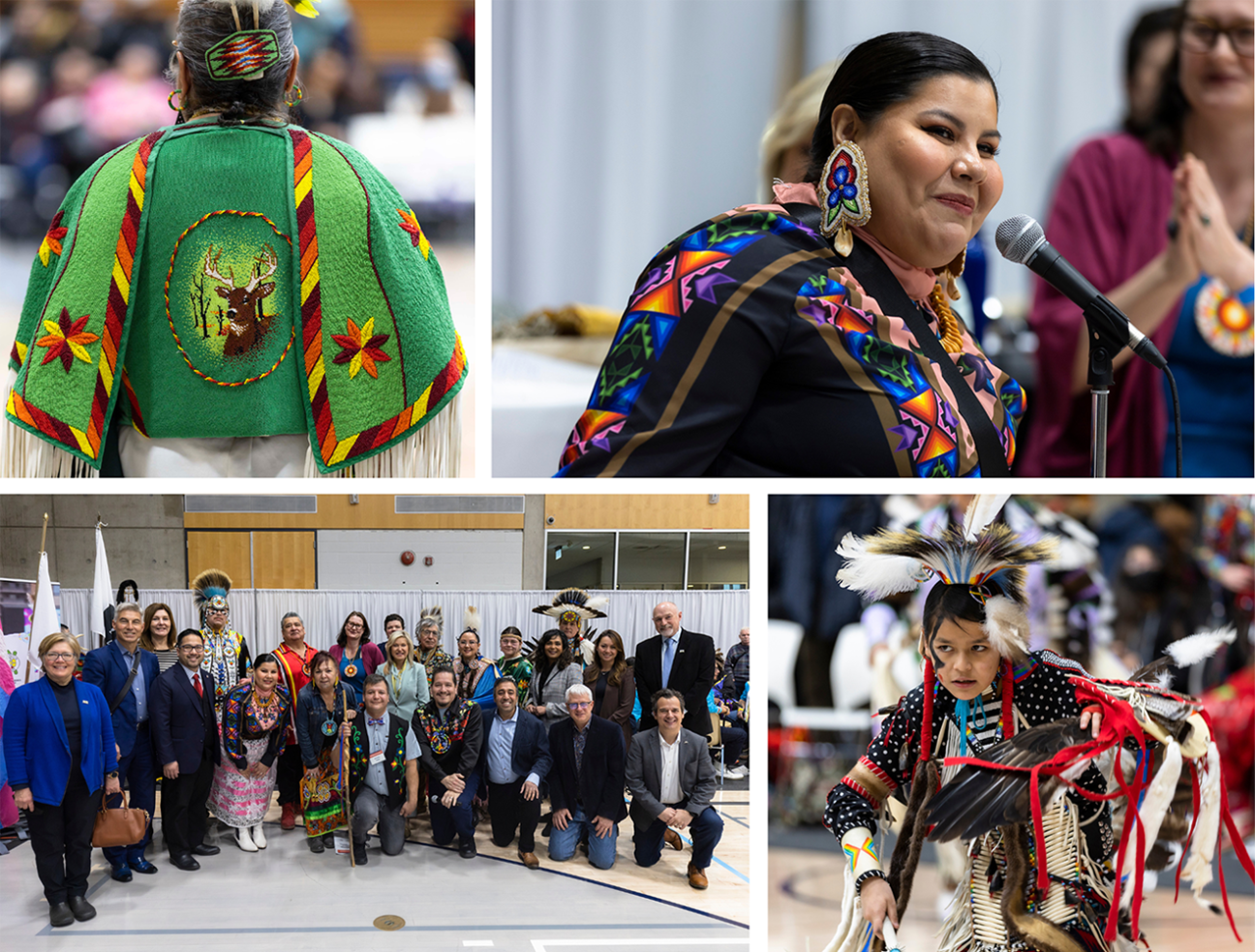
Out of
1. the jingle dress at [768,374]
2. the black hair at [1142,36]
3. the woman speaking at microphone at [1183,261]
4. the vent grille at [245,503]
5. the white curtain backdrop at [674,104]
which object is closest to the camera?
the jingle dress at [768,374]

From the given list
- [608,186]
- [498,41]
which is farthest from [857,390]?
[498,41]

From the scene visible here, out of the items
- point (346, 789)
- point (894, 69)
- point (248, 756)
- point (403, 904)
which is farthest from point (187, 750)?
point (894, 69)

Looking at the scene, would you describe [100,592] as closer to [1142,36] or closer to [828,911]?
[828,911]

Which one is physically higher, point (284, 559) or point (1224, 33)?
point (1224, 33)

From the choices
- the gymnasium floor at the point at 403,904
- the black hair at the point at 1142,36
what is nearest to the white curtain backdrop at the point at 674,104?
the black hair at the point at 1142,36

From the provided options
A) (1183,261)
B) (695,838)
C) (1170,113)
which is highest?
(1170,113)

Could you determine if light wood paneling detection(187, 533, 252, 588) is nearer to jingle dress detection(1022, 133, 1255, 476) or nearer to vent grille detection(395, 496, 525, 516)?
vent grille detection(395, 496, 525, 516)

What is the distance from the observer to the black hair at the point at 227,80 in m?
1.34

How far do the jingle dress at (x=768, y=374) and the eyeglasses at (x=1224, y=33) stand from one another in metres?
1.53

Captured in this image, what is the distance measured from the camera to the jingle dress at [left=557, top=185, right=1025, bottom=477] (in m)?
1.23

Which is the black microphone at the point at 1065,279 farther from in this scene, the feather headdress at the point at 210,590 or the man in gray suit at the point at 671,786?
the feather headdress at the point at 210,590

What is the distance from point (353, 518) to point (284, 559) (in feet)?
0.35

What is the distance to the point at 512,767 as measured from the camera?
145 centimetres

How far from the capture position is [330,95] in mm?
1896
